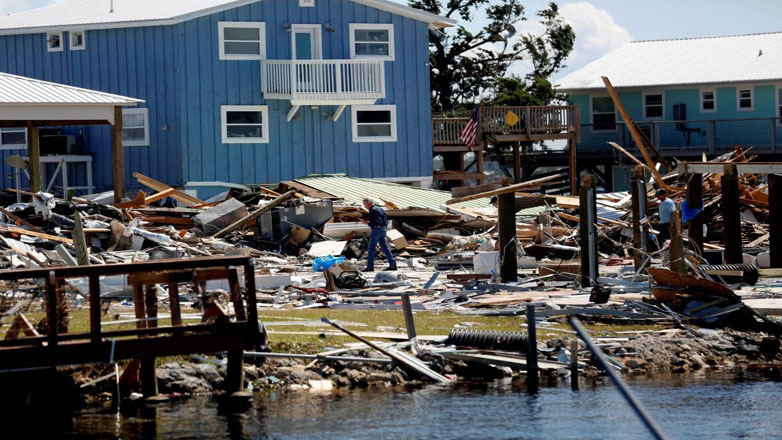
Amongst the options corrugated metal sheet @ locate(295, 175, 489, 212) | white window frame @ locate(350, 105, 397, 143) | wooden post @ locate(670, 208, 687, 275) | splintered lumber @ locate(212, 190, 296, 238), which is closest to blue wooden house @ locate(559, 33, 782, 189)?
white window frame @ locate(350, 105, 397, 143)

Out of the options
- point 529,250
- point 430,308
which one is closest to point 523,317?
point 430,308

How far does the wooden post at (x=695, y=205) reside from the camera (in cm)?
2578

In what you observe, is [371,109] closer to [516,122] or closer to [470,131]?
[470,131]

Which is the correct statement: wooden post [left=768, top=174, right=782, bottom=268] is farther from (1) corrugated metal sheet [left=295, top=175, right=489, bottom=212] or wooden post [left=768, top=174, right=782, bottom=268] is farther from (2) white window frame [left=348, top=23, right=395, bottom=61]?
(2) white window frame [left=348, top=23, right=395, bottom=61]

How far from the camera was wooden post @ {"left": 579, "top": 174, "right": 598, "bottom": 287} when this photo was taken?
75.4 feet

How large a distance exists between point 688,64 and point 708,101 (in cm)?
255

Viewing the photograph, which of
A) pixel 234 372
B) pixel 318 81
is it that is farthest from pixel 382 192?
pixel 234 372

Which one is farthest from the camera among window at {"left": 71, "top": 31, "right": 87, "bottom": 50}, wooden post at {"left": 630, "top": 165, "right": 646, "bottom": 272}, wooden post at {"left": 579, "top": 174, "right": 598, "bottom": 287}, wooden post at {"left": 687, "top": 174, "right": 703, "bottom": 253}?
window at {"left": 71, "top": 31, "right": 87, "bottom": 50}

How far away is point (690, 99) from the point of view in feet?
174

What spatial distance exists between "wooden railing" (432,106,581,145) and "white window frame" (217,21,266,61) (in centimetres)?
769

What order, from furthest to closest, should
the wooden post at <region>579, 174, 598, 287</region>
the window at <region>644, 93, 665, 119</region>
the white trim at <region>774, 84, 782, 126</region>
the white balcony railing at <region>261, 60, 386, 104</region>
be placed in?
the window at <region>644, 93, 665, 119</region> < the white trim at <region>774, 84, 782, 126</region> < the white balcony railing at <region>261, 60, 386, 104</region> < the wooden post at <region>579, 174, 598, 287</region>

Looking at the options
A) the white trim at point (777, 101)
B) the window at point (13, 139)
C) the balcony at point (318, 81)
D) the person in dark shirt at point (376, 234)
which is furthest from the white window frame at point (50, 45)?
the white trim at point (777, 101)

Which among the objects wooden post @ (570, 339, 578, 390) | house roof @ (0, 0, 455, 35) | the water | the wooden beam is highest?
house roof @ (0, 0, 455, 35)

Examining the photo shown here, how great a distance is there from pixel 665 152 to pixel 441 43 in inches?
386
